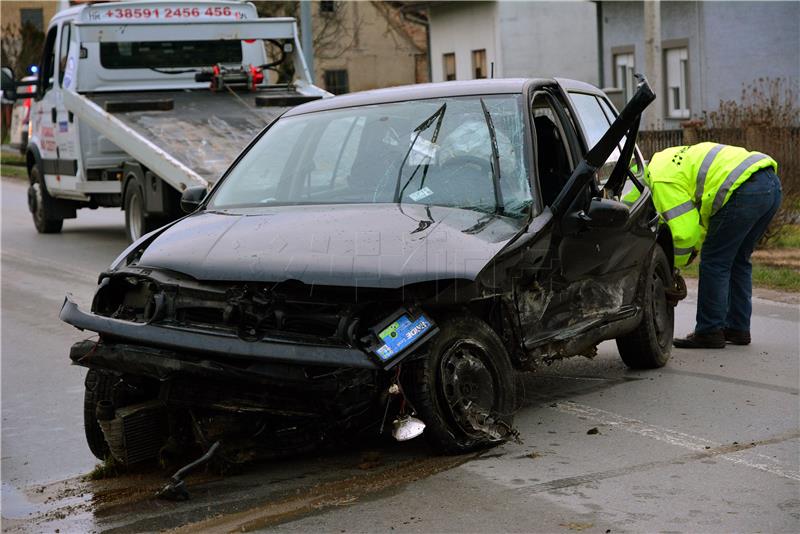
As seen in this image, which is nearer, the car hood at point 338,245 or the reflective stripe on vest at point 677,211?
the car hood at point 338,245

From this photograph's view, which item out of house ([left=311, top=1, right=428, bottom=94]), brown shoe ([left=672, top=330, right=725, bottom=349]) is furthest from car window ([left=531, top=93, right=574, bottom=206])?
house ([left=311, top=1, right=428, bottom=94])

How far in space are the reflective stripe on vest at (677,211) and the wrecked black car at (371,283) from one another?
116cm

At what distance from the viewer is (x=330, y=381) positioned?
5211 millimetres

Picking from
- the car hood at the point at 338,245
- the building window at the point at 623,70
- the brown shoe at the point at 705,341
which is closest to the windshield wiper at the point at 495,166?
the car hood at the point at 338,245

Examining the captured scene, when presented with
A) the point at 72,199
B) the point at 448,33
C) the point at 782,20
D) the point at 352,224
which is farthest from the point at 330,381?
the point at 448,33

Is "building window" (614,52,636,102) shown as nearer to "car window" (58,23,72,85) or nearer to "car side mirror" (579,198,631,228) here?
"car window" (58,23,72,85)

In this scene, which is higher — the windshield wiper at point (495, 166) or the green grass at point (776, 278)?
the windshield wiper at point (495, 166)

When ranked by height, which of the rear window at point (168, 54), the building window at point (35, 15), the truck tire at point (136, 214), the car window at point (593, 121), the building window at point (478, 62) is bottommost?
the truck tire at point (136, 214)

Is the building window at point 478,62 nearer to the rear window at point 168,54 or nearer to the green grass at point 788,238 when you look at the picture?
the rear window at point 168,54

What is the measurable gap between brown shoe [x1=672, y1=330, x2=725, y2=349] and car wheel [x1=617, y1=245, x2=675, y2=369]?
608 millimetres

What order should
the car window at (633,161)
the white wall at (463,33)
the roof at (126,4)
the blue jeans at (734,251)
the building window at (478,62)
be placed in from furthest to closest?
1. the building window at (478,62)
2. the white wall at (463,33)
3. the roof at (126,4)
4. the blue jeans at (734,251)
5. the car window at (633,161)

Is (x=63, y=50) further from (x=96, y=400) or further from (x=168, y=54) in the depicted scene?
(x=96, y=400)

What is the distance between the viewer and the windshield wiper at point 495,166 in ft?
20.2

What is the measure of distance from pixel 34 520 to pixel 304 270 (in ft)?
5.01
